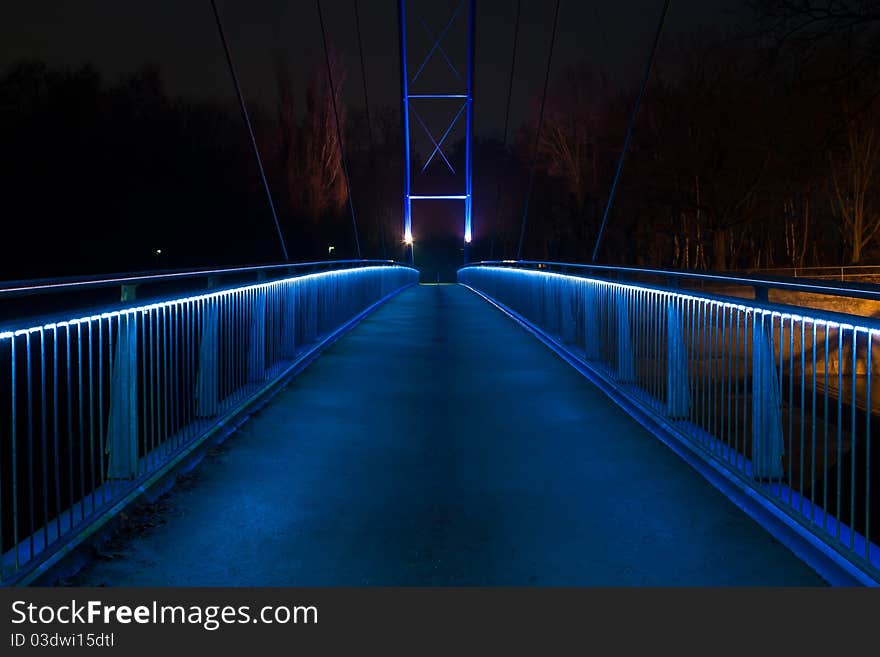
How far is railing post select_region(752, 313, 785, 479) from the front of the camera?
182 inches

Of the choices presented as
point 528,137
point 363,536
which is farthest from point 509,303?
point 528,137

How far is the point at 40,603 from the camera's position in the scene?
3.28 meters

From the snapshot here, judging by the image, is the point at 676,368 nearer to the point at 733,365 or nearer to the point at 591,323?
the point at 733,365

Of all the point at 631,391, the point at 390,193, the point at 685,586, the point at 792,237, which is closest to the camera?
the point at 685,586

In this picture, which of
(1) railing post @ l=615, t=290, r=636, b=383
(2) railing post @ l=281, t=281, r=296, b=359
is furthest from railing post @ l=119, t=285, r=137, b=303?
(2) railing post @ l=281, t=281, r=296, b=359

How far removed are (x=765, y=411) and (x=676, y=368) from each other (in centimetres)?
162

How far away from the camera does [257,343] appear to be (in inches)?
322

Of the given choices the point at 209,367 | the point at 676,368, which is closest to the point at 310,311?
the point at 209,367

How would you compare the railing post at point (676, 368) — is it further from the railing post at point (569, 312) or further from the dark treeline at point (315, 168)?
the dark treeline at point (315, 168)

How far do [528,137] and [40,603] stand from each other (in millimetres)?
49211

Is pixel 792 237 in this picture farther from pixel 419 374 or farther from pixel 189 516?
pixel 189 516

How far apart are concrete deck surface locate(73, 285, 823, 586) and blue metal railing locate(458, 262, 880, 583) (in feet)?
0.67

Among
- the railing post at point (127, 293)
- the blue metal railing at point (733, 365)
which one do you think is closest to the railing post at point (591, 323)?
the blue metal railing at point (733, 365)

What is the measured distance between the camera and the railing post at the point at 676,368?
6258mm
